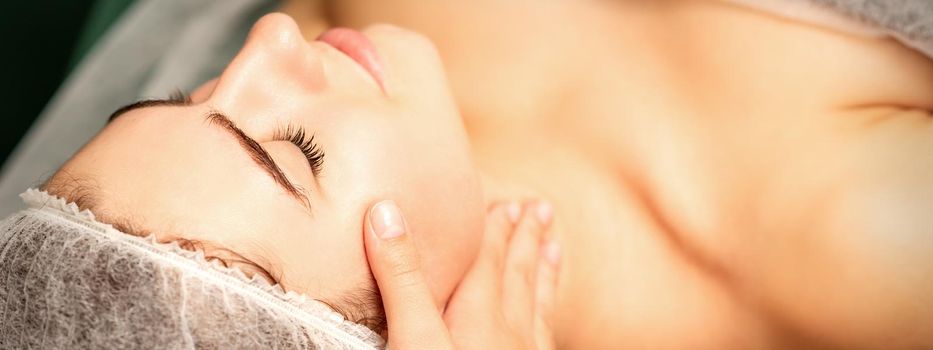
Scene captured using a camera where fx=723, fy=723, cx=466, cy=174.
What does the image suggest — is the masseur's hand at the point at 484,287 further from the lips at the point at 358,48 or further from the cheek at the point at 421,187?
the lips at the point at 358,48

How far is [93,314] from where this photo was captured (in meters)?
0.67

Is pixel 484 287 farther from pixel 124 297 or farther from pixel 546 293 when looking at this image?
pixel 124 297

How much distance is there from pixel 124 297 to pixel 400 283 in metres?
0.27

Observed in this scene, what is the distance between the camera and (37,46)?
154 centimetres

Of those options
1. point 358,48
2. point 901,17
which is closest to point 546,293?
point 358,48

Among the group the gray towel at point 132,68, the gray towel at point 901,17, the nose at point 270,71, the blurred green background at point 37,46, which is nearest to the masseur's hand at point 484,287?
the nose at point 270,71

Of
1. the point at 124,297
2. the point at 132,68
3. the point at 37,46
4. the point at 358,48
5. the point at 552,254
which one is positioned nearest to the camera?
the point at 124,297

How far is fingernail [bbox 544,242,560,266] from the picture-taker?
104cm

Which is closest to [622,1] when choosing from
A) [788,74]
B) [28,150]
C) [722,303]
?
[788,74]

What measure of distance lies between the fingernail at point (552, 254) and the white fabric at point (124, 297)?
16.2 inches

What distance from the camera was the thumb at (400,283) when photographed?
76 cm

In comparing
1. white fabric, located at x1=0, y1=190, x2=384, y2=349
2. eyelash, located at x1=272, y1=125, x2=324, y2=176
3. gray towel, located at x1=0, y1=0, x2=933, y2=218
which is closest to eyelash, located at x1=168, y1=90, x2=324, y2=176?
eyelash, located at x1=272, y1=125, x2=324, y2=176

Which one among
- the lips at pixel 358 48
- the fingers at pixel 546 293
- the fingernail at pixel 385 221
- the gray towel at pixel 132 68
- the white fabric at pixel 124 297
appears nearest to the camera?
the white fabric at pixel 124 297

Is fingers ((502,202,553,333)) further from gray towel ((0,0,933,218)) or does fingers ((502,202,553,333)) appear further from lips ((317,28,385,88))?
gray towel ((0,0,933,218))
